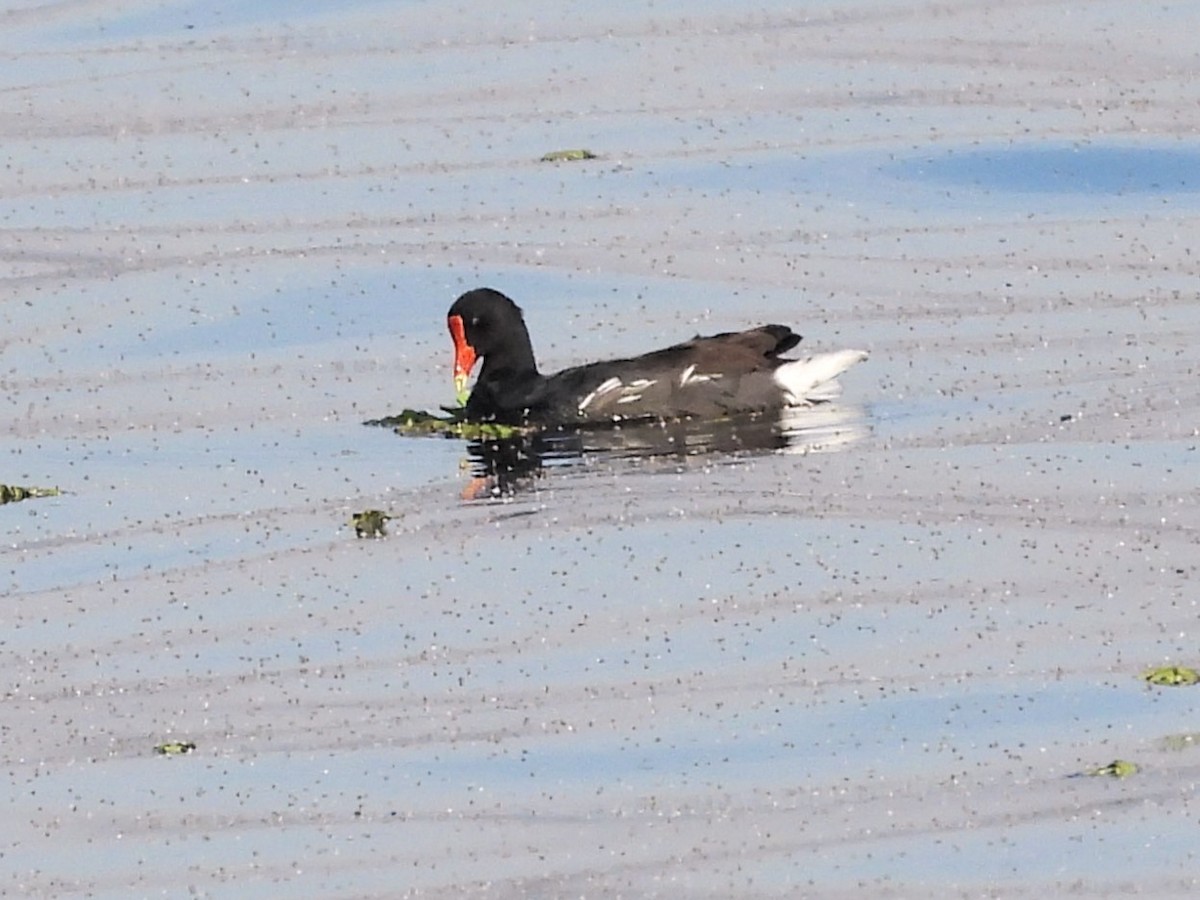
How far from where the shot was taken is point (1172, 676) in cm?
1152

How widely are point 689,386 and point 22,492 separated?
12.3 ft

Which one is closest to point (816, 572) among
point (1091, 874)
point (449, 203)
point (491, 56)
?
point (1091, 874)

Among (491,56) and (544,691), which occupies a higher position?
(491,56)

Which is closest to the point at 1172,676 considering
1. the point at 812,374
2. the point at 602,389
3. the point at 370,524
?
the point at 370,524

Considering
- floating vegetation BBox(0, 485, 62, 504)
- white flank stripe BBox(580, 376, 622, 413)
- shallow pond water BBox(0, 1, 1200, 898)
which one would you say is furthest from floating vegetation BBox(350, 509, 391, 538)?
white flank stripe BBox(580, 376, 622, 413)

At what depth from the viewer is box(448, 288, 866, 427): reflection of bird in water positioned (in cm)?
1791

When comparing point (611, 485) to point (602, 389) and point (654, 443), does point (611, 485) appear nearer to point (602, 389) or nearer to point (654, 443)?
point (654, 443)

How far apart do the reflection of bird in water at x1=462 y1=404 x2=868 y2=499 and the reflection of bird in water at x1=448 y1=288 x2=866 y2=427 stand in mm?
87

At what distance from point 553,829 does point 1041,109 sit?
59.7ft

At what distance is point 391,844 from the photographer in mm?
10219

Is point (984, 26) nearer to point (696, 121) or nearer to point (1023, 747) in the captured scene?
point (696, 121)

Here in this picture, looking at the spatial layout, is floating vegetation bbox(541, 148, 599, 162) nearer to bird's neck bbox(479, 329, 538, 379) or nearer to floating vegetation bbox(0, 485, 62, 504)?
bird's neck bbox(479, 329, 538, 379)

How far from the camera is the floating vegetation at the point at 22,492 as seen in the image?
52.6ft

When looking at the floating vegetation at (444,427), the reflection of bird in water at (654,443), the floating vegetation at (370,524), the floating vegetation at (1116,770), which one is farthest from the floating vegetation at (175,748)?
the floating vegetation at (444,427)
